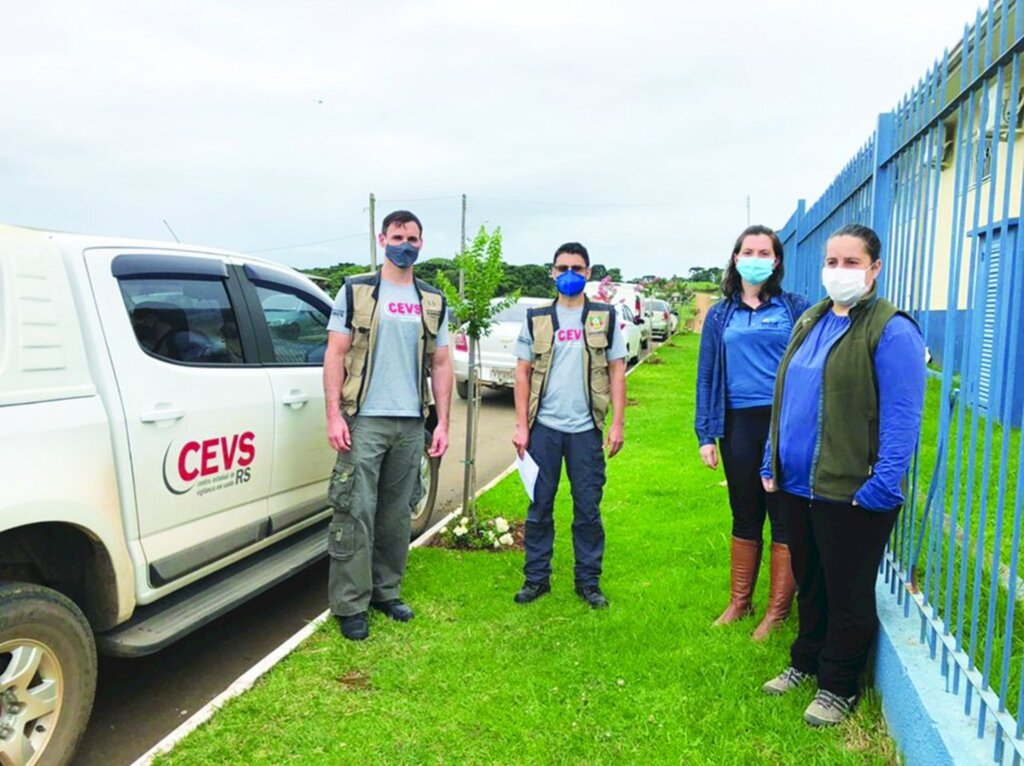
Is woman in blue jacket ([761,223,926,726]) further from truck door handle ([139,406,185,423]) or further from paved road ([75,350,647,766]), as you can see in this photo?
paved road ([75,350,647,766])

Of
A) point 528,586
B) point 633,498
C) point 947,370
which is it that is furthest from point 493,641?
point 633,498

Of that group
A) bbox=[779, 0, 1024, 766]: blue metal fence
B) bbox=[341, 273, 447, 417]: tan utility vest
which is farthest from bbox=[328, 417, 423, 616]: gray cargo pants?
bbox=[779, 0, 1024, 766]: blue metal fence

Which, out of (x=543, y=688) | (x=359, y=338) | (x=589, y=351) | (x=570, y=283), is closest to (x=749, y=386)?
(x=589, y=351)

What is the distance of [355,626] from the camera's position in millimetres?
3754

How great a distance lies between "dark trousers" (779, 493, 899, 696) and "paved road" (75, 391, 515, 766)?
8.48 feet

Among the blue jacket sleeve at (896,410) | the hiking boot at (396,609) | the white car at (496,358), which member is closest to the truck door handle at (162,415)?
the hiking boot at (396,609)

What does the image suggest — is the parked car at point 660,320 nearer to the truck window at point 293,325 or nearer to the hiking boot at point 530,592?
the truck window at point 293,325

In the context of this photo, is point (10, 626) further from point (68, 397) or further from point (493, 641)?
point (493, 641)

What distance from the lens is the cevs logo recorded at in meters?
3.10

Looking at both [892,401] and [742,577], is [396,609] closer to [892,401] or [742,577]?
[742,577]

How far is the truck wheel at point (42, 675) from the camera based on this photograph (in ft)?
7.91

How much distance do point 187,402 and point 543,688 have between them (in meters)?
1.93

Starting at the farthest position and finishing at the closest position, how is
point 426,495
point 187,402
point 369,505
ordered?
1. point 426,495
2. point 369,505
3. point 187,402

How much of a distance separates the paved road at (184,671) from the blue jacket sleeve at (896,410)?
9.50 ft
